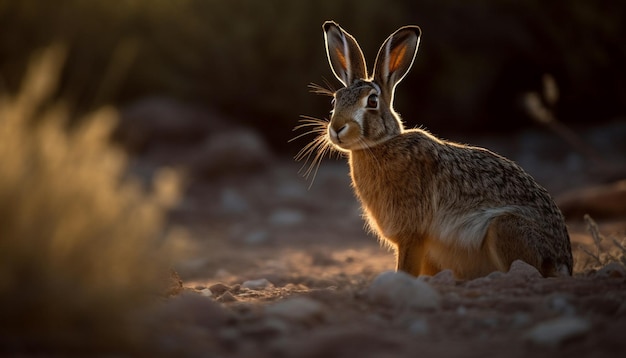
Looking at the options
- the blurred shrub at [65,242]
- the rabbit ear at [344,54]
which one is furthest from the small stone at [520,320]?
the rabbit ear at [344,54]

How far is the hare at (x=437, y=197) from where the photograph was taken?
4418mm

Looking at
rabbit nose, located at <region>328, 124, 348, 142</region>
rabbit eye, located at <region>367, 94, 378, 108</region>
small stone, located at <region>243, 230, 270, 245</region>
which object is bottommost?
rabbit nose, located at <region>328, 124, 348, 142</region>

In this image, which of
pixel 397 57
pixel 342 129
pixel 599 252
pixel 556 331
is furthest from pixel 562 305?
pixel 397 57

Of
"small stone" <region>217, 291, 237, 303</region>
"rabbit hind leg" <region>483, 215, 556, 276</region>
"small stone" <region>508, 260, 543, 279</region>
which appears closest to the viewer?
"small stone" <region>217, 291, 237, 303</region>

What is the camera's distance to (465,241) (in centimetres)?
453

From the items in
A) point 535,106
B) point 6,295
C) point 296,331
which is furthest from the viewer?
point 535,106

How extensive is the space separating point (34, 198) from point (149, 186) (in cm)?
727

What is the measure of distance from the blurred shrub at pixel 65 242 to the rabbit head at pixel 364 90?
208cm

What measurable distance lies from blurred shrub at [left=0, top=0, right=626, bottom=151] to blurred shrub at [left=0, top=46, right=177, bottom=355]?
9187 millimetres

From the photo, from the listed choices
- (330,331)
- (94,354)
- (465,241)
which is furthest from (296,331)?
(465,241)

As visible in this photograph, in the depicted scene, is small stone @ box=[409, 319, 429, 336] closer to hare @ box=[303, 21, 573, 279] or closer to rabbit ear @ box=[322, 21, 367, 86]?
hare @ box=[303, 21, 573, 279]

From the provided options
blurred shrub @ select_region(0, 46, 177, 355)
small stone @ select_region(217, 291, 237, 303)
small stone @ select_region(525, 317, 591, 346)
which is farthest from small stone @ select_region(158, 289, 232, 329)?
small stone @ select_region(525, 317, 591, 346)

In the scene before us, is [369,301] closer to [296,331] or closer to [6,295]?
[296,331]

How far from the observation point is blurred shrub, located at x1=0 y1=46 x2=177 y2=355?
2.53 metres
